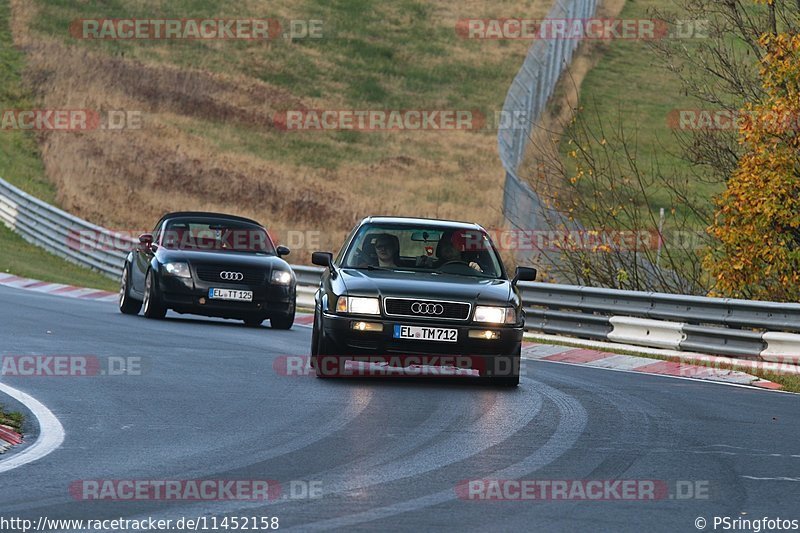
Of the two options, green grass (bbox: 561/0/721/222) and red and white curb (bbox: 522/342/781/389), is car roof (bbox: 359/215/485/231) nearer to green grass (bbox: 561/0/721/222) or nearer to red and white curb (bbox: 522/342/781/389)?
red and white curb (bbox: 522/342/781/389)

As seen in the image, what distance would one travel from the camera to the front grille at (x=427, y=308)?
1335cm

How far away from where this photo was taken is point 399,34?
234 ft

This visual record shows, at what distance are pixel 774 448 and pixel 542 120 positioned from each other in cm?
3493

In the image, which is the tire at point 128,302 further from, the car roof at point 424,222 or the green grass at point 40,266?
the green grass at point 40,266

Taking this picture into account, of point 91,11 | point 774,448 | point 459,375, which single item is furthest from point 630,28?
point 774,448

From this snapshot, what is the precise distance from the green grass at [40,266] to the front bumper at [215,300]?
10.4m

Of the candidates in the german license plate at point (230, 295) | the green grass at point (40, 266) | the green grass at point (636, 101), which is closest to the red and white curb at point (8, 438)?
the german license plate at point (230, 295)

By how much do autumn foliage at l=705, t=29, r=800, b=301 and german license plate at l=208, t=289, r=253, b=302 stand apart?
6.12 m

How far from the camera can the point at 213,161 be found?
49375 mm

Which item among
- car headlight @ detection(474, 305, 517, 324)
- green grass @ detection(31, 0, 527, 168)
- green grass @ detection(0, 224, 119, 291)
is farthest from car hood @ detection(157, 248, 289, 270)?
green grass @ detection(31, 0, 527, 168)

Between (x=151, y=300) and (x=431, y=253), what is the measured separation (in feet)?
22.0

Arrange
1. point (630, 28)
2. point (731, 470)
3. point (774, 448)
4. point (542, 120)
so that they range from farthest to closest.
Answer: point (630, 28)
point (542, 120)
point (774, 448)
point (731, 470)

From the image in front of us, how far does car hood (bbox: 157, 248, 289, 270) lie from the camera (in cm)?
2002

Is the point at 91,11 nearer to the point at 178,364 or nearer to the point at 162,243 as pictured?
the point at 162,243
